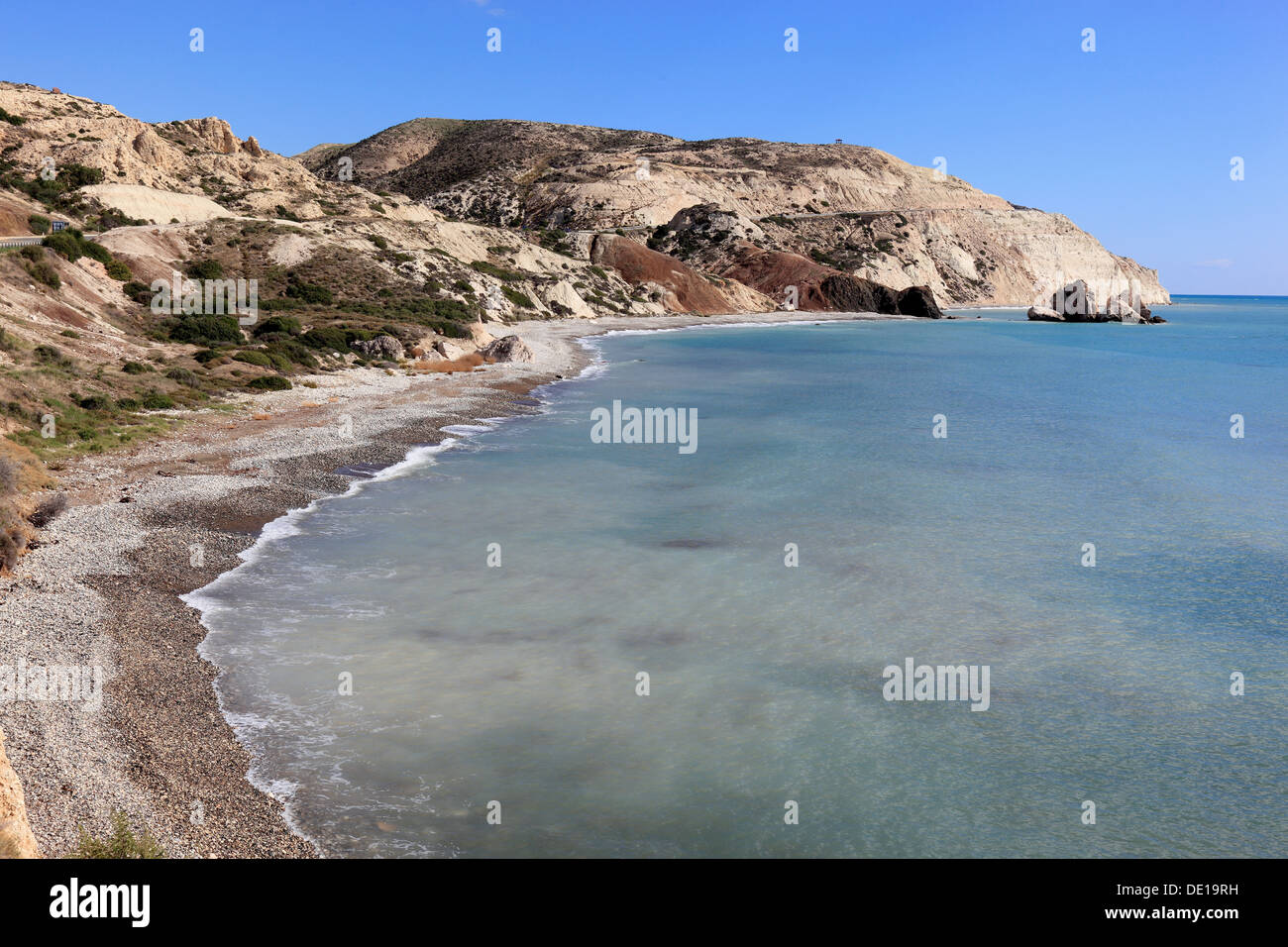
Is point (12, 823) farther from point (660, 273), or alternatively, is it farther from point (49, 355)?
point (660, 273)

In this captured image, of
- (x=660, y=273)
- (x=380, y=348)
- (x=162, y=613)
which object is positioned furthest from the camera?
(x=660, y=273)

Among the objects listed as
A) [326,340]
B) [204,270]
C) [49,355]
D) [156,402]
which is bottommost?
[156,402]

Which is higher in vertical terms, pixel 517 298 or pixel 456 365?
pixel 517 298

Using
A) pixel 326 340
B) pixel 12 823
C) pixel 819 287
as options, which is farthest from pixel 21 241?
pixel 819 287

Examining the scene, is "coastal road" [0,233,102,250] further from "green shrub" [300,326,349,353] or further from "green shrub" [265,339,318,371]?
"green shrub" [300,326,349,353]

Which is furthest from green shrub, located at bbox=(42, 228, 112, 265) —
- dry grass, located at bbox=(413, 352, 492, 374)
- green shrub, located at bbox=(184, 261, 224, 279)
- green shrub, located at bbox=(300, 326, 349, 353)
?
dry grass, located at bbox=(413, 352, 492, 374)

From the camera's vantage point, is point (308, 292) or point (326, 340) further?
point (308, 292)

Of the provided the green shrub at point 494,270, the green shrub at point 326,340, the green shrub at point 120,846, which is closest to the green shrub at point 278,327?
the green shrub at point 326,340
